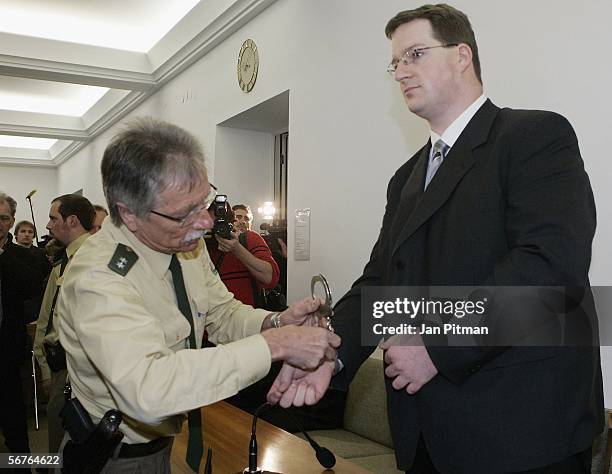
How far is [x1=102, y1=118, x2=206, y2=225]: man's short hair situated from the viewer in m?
1.40

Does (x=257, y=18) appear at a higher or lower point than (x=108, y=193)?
higher

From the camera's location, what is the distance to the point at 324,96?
4.32 m

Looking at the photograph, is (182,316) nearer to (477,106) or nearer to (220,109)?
(477,106)

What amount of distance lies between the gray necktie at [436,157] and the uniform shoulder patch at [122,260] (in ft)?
2.50

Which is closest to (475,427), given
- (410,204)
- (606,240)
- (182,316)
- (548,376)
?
(548,376)

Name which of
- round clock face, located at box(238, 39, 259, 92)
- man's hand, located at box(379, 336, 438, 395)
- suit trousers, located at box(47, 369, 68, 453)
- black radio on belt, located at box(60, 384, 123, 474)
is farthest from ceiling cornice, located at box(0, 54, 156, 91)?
man's hand, located at box(379, 336, 438, 395)

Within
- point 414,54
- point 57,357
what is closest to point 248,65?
point 57,357

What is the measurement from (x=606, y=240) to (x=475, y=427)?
1.35 meters

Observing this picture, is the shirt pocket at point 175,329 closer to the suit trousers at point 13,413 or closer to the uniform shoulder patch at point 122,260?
the uniform shoulder patch at point 122,260

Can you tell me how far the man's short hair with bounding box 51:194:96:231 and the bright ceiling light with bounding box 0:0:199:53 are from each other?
3.41 meters

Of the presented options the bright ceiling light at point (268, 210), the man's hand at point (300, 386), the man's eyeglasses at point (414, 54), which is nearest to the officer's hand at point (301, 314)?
the man's hand at point (300, 386)

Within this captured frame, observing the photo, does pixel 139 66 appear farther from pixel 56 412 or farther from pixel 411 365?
pixel 411 365

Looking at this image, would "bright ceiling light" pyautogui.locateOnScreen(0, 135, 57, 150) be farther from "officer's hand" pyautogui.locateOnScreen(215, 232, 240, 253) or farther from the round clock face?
"officer's hand" pyautogui.locateOnScreen(215, 232, 240, 253)

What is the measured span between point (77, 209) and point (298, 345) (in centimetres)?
263
